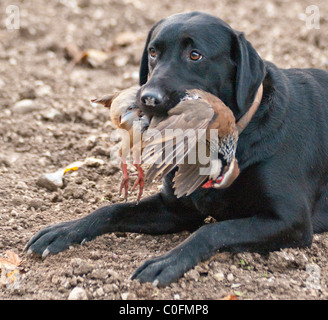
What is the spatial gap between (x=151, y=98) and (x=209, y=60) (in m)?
0.51

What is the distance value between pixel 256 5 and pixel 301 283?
6.42 m

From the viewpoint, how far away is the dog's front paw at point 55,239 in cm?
352

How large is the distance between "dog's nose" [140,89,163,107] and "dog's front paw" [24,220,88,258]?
3.22ft

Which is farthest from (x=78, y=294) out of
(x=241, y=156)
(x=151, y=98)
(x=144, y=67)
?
(x=144, y=67)

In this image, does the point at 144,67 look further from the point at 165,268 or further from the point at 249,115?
the point at 165,268

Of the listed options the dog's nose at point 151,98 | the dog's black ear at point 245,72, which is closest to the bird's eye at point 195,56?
the dog's black ear at point 245,72

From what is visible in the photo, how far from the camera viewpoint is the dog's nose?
123 inches

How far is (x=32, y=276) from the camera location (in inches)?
128

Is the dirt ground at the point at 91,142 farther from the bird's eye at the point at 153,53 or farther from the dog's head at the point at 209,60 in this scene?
the bird's eye at the point at 153,53

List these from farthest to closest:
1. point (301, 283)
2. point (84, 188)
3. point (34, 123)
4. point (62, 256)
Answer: point (34, 123), point (84, 188), point (62, 256), point (301, 283)

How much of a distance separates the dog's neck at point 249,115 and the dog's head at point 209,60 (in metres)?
0.03

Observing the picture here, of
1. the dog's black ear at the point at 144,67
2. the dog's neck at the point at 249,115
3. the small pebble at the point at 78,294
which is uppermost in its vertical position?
the dog's neck at the point at 249,115
